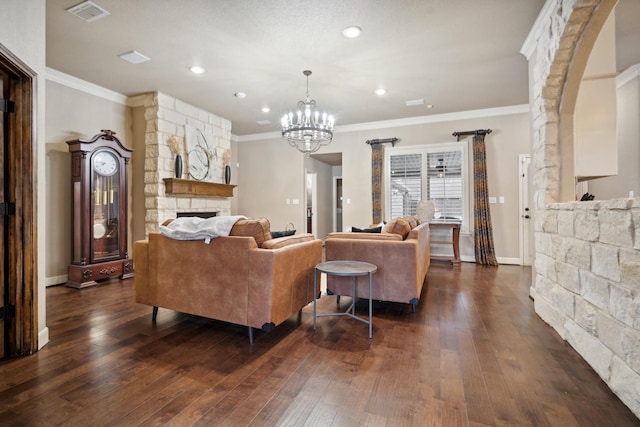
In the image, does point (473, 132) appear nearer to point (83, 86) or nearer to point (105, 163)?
point (105, 163)

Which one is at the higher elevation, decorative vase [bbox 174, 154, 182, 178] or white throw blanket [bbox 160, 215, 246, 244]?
decorative vase [bbox 174, 154, 182, 178]

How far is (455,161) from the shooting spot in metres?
5.91

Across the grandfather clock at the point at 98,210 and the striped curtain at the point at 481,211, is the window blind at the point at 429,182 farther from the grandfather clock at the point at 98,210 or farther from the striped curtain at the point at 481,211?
the grandfather clock at the point at 98,210

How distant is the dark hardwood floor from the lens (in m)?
1.51

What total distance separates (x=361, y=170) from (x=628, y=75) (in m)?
4.16

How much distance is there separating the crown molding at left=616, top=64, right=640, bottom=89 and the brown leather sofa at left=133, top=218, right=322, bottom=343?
15.3ft

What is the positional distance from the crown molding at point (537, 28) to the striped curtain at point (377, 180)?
10.1 ft

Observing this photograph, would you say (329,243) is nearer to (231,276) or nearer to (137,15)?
(231,276)

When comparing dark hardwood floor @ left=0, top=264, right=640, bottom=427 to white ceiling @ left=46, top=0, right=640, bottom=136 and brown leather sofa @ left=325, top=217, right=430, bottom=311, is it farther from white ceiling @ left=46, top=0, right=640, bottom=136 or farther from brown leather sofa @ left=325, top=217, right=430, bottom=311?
white ceiling @ left=46, top=0, right=640, bottom=136

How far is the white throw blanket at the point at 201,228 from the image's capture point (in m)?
2.41

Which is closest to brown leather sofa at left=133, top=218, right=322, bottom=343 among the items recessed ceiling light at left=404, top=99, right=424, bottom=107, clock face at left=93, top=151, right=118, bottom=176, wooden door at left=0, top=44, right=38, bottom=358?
wooden door at left=0, top=44, right=38, bottom=358

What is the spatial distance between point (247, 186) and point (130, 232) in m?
3.03

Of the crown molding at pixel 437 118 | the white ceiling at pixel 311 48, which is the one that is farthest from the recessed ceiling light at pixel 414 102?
the crown molding at pixel 437 118

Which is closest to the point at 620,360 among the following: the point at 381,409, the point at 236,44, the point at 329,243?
the point at 381,409
